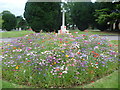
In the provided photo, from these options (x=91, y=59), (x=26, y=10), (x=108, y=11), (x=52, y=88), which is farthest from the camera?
(x=108, y=11)

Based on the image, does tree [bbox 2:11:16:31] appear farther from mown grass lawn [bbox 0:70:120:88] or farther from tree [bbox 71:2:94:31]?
mown grass lawn [bbox 0:70:120:88]

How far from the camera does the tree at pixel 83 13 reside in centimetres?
2505

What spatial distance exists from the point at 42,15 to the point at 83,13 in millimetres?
9454

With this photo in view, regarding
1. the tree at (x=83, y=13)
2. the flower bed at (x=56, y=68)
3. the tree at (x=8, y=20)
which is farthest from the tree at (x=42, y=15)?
the flower bed at (x=56, y=68)

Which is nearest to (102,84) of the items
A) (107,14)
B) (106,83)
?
(106,83)

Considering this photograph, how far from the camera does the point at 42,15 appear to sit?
59.5 feet

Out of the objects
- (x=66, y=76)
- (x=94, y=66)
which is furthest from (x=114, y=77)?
(x=66, y=76)

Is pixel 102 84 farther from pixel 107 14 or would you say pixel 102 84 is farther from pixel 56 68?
pixel 107 14

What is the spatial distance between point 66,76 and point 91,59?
4.08 feet

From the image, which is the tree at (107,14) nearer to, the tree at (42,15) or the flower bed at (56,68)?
the tree at (42,15)

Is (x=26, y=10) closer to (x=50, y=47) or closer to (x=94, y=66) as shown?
(x=50, y=47)

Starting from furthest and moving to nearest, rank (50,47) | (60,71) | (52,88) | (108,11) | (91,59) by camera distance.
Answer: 1. (108,11)
2. (50,47)
3. (91,59)
4. (60,71)
5. (52,88)

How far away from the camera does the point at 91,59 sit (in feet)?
14.8

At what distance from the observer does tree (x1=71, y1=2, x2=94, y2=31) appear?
25.0 m
